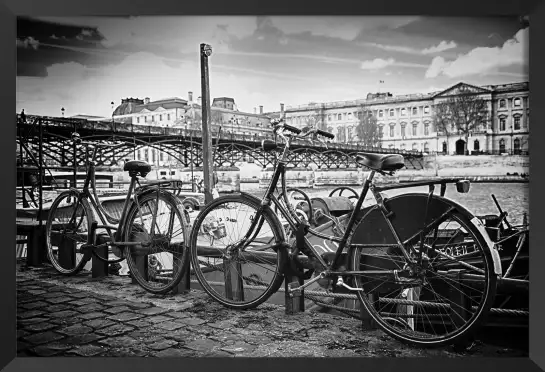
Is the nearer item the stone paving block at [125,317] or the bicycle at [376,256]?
the bicycle at [376,256]

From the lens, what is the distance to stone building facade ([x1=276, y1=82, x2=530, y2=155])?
376cm

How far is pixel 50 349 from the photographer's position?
3701 millimetres

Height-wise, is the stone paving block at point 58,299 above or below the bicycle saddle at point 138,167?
A: below

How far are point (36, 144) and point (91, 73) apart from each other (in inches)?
26.8

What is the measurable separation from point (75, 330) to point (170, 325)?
2.15ft

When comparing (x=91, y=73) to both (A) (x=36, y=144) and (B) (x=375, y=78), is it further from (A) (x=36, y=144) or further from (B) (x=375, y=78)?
(B) (x=375, y=78)

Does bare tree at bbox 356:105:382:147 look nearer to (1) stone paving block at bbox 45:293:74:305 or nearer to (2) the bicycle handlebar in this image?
(2) the bicycle handlebar

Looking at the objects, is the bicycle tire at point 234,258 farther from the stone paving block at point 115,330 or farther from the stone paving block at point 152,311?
the stone paving block at point 115,330

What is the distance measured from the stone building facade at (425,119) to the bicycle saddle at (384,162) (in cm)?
63

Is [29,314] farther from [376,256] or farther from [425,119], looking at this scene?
[425,119]

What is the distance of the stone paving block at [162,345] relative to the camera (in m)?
3.59

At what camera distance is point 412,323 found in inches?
135

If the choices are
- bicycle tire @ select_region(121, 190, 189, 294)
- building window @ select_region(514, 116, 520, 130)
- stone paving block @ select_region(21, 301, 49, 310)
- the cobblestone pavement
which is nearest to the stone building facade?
building window @ select_region(514, 116, 520, 130)

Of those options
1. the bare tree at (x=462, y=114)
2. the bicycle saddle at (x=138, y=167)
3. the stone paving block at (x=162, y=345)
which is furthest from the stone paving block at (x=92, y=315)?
the bare tree at (x=462, y=114)
